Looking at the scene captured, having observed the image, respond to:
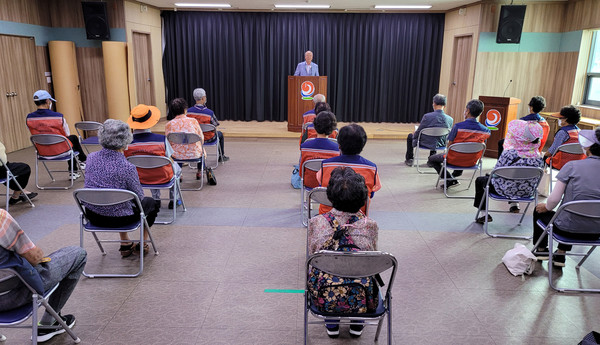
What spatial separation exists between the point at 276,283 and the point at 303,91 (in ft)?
20.9

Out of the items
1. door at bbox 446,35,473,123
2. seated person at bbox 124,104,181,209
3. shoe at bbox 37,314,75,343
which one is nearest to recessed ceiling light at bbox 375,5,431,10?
door at bbox 446,35,473,123

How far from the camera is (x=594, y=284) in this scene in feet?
10.8

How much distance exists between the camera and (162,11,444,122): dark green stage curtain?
425 inches

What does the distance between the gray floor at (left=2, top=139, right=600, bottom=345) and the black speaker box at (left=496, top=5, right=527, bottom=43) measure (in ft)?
14.7

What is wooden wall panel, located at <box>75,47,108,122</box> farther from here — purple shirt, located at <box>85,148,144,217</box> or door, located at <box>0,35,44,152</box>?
purple shirt, located at <box>85,148,144,217</box>

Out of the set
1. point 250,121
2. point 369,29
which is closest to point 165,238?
point 250,121

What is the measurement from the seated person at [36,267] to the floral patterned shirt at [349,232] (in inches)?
55.8

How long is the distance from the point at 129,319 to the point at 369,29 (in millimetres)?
9763

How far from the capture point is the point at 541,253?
11.7 ft

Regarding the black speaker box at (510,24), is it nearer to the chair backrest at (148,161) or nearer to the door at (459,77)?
the door at (459,77)

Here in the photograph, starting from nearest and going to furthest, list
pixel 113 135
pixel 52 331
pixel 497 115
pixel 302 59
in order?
pixel 52 331
pixel 113 135
pixel 497 115
pixel 302 59

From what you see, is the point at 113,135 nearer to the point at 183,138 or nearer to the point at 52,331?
the point at 52,331

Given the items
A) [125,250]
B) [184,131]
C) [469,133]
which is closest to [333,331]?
[125,250]

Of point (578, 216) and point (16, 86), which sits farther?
point (16, 86)
